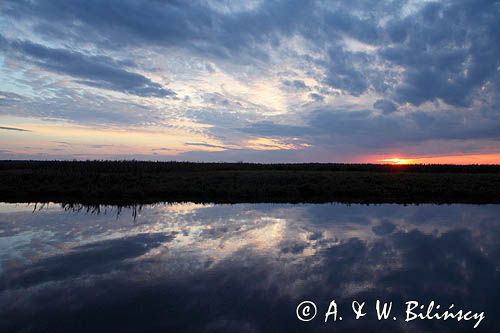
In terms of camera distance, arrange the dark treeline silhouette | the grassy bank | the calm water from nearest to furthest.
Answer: the calm water, the grassy bank, the dark treeline silhouette

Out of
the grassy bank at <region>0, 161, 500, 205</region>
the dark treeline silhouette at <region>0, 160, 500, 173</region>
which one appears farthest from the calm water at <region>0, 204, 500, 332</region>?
the dark treeline silhouette at <region>0, 160, 500, 173</region>

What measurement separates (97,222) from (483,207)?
88.9 feet

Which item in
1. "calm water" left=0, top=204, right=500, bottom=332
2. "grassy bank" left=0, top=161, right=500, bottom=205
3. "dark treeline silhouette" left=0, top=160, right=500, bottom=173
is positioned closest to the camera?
"calm water" left=0, top=204, right=500, bottom=332

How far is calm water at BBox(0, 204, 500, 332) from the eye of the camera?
7254 millimetres

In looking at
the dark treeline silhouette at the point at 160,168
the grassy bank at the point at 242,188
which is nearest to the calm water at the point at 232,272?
the grassy bank at the point at 242,188

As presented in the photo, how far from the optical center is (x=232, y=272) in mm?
10156

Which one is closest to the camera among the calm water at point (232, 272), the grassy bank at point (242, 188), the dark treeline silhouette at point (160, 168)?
the calm water at point (232, 272)

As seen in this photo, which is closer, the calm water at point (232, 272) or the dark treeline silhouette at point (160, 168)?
the calm water at point (232, 272)

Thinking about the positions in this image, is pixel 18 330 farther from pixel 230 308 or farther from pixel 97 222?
pixel 97 222

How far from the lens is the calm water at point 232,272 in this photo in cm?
725

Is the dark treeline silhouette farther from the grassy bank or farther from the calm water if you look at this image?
the calm water

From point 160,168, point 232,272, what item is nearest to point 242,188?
point 160,168

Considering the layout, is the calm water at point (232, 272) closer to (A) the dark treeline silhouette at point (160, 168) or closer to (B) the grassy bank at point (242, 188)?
(B) the grassy bank at point (242, 188)

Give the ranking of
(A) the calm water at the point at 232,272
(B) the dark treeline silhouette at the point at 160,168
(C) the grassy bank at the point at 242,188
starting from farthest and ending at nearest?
(B) the dark treeline silhouette at the point at 160,168 < (C) the grassy bank at the point at 242,188 < (A) the calm water at the point at 232,272
